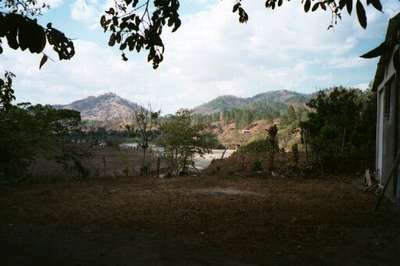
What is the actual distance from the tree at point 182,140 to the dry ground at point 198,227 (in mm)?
5516

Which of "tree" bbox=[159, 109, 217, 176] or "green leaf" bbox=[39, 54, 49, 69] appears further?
"tree" bbox=[159, 109, 217, 176]

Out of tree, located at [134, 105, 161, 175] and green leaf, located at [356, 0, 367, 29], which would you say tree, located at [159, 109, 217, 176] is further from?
green leaf, located at [356, 0, 367, 29]

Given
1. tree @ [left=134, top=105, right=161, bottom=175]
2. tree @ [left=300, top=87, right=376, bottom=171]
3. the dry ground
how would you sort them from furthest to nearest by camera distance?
tree @ [left=134, top=105, right=161, bottom=175] < tree @ [left=300, top=87, right=376, bottom=171] < the dry ground

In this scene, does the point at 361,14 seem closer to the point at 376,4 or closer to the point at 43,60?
the point at 376,4

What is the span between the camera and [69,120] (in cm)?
2186

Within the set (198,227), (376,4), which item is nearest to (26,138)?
(198,227)

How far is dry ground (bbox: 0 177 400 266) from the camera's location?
4.98 meters

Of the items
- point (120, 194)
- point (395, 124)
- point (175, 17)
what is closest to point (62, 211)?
point (120, 194)

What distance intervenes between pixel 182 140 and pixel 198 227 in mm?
9975

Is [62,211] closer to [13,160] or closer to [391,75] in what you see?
[13,160]

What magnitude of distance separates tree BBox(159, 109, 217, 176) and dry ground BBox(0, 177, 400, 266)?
5.52 metres

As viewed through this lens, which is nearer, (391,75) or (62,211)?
(62,211)

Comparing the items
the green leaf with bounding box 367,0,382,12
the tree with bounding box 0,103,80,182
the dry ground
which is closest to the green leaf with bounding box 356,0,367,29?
the green leaf with bounding box 367,0,382,12

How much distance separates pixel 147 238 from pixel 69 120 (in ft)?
57.1
